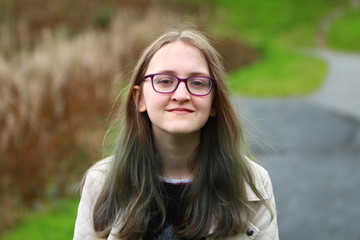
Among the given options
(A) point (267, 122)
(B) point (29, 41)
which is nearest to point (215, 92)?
(A) point (267, 122)

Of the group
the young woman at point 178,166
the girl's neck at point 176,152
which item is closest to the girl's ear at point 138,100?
the young woman at point 178,166

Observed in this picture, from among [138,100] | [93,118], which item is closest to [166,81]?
[138,100]

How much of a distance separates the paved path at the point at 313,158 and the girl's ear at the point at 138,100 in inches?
19.7

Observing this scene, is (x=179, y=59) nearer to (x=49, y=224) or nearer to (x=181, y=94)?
(x=181, y=94)

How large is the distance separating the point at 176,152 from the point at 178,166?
0.06m

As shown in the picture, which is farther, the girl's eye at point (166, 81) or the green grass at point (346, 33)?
the green grass at point (346, 33)

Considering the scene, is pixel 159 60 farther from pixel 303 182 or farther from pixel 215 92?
pixel 303 182

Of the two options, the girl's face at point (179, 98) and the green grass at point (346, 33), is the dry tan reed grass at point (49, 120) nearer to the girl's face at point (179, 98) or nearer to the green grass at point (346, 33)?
the girl's face at point (179, 98)

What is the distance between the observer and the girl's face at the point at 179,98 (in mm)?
2004

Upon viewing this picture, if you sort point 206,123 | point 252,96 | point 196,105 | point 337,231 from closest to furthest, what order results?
point 196,105
point 206,123
point 337,231
point 252,96

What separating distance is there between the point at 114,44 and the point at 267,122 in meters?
3.05

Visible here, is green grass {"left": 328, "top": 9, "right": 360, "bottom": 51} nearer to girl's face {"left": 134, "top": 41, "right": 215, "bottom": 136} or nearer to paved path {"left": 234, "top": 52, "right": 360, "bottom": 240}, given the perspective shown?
paved path {"left": 234, "top": 52, "right": 360, "bottom": 240}

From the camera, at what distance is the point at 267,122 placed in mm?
8234

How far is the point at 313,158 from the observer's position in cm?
636
